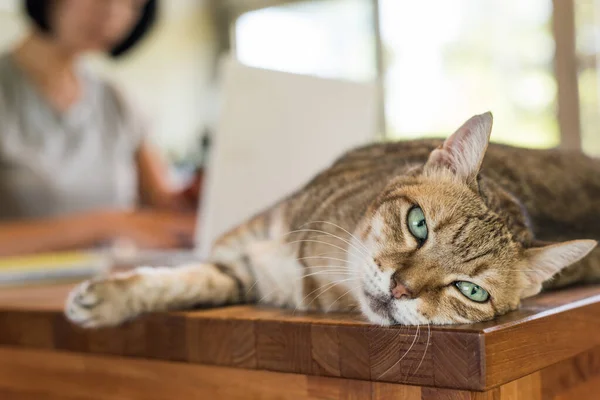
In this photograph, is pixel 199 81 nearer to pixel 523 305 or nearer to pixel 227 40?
pixel 227 40

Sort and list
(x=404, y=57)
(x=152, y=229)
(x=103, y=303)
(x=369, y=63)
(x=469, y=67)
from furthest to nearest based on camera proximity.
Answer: (x=369, y=63)
(x=404, y=57)
(x=469, y=67)
(x=152, y=229)
(x=103, y=303)

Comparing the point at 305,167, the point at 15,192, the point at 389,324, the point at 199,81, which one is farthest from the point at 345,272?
the point at 199,81

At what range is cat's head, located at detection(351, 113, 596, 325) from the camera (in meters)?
0.77

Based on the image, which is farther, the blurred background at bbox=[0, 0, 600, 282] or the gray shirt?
the blurred background at bbox=[0, 0, 600, 282]

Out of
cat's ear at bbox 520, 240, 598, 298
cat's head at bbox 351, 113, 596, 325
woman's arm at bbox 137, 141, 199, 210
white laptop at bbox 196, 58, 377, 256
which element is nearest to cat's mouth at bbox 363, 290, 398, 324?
cat's head at bbox 351, 113, 596, 325

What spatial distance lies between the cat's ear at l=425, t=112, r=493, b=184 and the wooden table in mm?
183

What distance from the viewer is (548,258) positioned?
83 centimetres

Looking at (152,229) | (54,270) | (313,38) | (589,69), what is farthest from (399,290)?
(313,38)

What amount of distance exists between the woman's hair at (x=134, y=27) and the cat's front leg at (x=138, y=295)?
7.61 feet

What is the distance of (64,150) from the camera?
2967 mm

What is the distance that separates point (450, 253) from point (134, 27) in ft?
9.63

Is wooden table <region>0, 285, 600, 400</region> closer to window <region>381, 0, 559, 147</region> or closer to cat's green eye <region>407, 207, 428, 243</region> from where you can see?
cat's green eye <region>407, 207, 428, 243</region>

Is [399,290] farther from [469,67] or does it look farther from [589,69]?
[469,67]

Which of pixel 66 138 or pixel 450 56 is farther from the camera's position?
pixel 450 56
